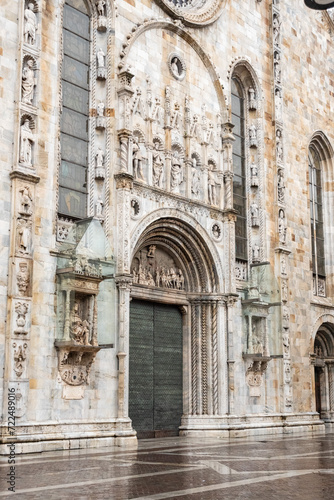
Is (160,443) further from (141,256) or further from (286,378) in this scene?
(286,378)

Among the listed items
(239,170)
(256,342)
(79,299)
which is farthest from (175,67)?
(256,342)

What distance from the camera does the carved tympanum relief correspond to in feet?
69.1

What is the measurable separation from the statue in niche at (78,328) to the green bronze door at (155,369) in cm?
296

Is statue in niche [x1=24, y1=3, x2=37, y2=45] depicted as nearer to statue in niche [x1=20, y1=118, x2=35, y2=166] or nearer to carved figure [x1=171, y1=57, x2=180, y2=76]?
statue in niche [x1=20, y1=118, x2=35, y2=166]

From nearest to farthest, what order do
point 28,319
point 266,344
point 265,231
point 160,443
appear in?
point 28,319
point 160,443
point 266,344
point 265,231

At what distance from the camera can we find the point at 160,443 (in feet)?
61.7

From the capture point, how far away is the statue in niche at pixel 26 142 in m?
17.1

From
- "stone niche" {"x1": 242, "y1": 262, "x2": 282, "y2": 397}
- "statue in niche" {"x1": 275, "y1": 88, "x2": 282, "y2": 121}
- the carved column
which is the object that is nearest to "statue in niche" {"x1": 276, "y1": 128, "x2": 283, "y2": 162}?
"statue in niche" {"x1": 275, "y1": 88, "x2": 282, "y2": 121}

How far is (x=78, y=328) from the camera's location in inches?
696

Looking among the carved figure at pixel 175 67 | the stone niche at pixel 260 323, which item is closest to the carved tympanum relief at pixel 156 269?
the stone niche at pixel 260 323

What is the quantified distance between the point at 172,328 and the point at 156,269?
2064 mm

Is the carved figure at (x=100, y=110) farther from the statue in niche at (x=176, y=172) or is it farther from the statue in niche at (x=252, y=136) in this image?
the statue in niche at (x=252, y=136)

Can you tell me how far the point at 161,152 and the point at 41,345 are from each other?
765cm

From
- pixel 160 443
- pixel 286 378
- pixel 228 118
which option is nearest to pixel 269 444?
pixel 160 443
